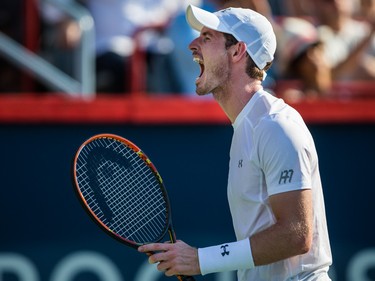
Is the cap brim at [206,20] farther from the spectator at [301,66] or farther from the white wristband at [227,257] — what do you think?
the spectator at [301,66]

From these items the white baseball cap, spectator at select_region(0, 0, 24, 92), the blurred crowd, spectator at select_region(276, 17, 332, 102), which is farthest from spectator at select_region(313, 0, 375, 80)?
the white baseball cap

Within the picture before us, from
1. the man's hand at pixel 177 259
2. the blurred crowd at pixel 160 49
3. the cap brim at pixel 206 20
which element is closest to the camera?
the man's hand at pixel 177 259

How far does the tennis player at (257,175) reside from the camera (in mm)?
3279

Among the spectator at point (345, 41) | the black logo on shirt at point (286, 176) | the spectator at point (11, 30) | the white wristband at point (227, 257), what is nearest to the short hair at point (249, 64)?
the black logo on shirt at point (286, 176)

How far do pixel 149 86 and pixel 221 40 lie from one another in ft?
10.6

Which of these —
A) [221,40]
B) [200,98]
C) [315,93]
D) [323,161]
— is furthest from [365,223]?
[221,40]

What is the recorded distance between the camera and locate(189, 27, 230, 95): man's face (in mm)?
3590

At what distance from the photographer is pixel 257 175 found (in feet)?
11.3

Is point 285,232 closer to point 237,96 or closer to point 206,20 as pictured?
point 237,96

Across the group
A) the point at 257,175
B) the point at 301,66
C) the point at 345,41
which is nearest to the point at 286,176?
the point at 257,175

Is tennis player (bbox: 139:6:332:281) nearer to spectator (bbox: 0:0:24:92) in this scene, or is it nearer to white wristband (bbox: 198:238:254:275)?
white wristband (bbox: 198:238:254:275)

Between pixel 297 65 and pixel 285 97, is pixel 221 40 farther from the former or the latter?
pixel 297 65

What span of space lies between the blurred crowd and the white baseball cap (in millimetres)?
2763

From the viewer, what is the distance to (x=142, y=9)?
23.0 feet
